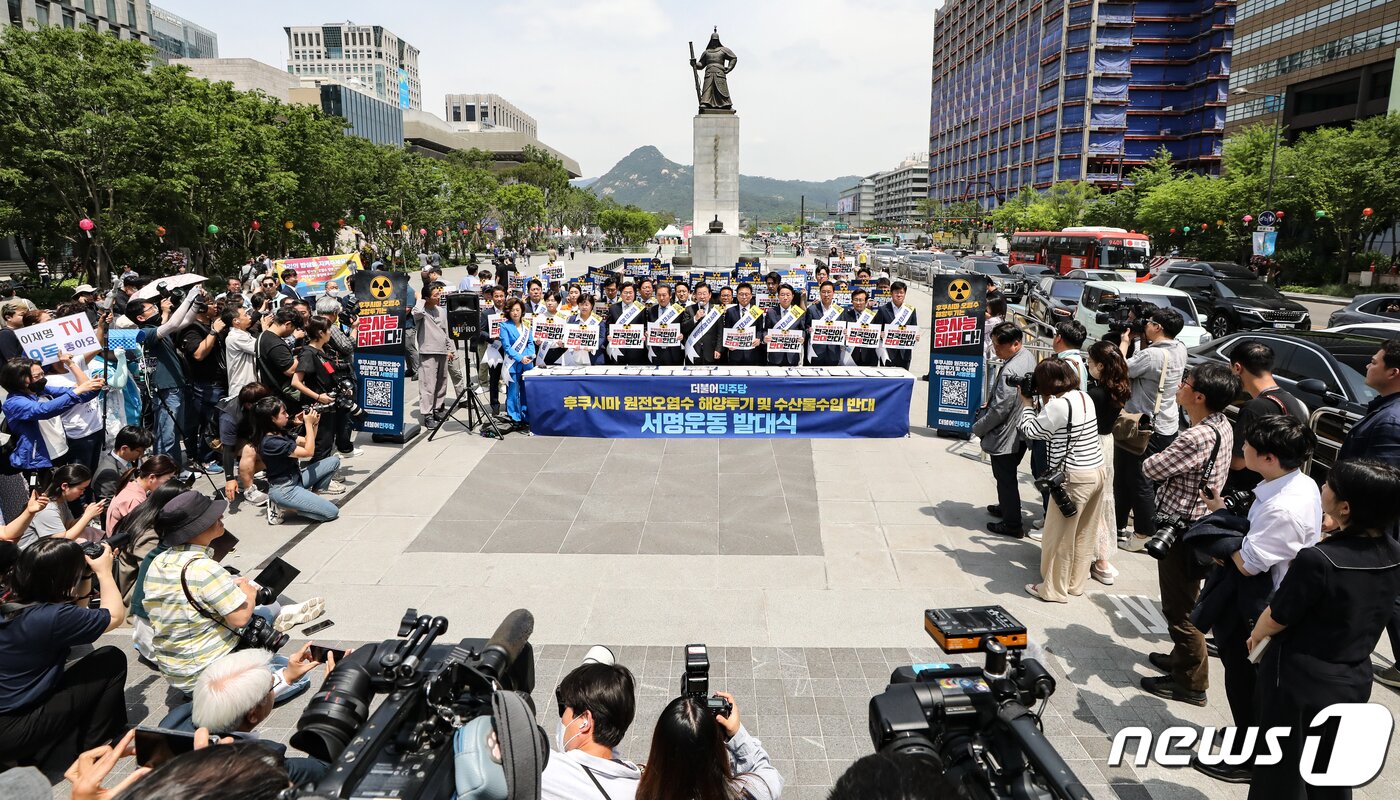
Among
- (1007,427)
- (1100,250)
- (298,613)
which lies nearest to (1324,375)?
(1007,427)

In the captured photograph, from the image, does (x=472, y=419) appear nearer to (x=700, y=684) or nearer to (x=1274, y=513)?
(x=700, y=684)

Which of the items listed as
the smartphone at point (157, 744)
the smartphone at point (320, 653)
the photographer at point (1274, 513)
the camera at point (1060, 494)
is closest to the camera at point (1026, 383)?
the camera at point (1060, 494)

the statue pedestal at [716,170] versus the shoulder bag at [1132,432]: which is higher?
the statue pedestal at [716,170]

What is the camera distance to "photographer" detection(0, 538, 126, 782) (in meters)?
3.58

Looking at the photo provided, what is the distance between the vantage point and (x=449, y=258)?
2447 inches

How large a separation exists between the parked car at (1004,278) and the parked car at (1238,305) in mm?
4893

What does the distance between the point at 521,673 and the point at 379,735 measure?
2.61 ft

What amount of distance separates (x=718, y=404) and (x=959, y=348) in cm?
343

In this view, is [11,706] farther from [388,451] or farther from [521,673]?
[388,451]

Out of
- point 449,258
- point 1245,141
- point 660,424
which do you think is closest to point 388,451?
point 660,424

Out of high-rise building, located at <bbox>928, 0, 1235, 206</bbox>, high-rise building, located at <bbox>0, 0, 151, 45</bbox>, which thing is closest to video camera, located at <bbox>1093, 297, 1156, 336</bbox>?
high-rise building, located at <bbox>0, 0, 151, 45</bbox>

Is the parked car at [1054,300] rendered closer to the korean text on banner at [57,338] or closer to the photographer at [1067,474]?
the photographer at [1067,474]

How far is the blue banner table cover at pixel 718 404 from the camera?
423 inches

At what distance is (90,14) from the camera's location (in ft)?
182
